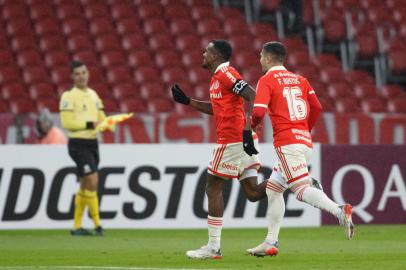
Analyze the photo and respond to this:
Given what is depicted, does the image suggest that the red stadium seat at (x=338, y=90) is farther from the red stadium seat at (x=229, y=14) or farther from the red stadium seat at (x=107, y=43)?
the red stadium seat at (x=107, y=43)

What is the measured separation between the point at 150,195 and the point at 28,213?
165cm

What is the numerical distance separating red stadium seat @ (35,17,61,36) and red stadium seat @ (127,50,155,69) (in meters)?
1.51

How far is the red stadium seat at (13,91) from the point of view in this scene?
20922mm

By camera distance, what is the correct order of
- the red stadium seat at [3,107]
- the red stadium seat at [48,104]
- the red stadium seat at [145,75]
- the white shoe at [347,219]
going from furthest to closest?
the red stadium seat at [145,75] < the red stadium seat at [48,104] < the red stadium seat at [3,107] < the white shoe at [347,219]

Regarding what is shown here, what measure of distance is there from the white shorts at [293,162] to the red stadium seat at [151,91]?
35.1 ft

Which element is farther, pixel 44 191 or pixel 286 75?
pixel 44 191

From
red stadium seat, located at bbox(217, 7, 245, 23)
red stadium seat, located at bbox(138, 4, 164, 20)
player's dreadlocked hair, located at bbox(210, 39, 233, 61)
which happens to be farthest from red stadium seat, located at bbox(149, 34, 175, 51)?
player's dreadlocked hair, located at bbox(210, 39, 233, 61)

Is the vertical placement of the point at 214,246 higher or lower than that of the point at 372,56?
lower

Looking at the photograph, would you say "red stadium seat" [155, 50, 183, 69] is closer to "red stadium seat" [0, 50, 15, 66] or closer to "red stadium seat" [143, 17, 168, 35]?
"red stadium seat" [143, 17, 168, 35]

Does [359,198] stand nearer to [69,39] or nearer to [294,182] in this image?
[294,182]

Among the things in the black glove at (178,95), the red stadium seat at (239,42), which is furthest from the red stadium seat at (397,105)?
the black glove at (178,95)

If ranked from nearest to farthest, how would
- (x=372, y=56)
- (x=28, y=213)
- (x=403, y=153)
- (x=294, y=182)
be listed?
1. (x=294, y=182)
2. (x=28, y=213)
3. (x=403, y=153)
4. (x=372, y=56)

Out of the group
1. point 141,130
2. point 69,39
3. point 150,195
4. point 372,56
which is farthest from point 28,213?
point 372,56

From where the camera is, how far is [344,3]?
25.6 meters
